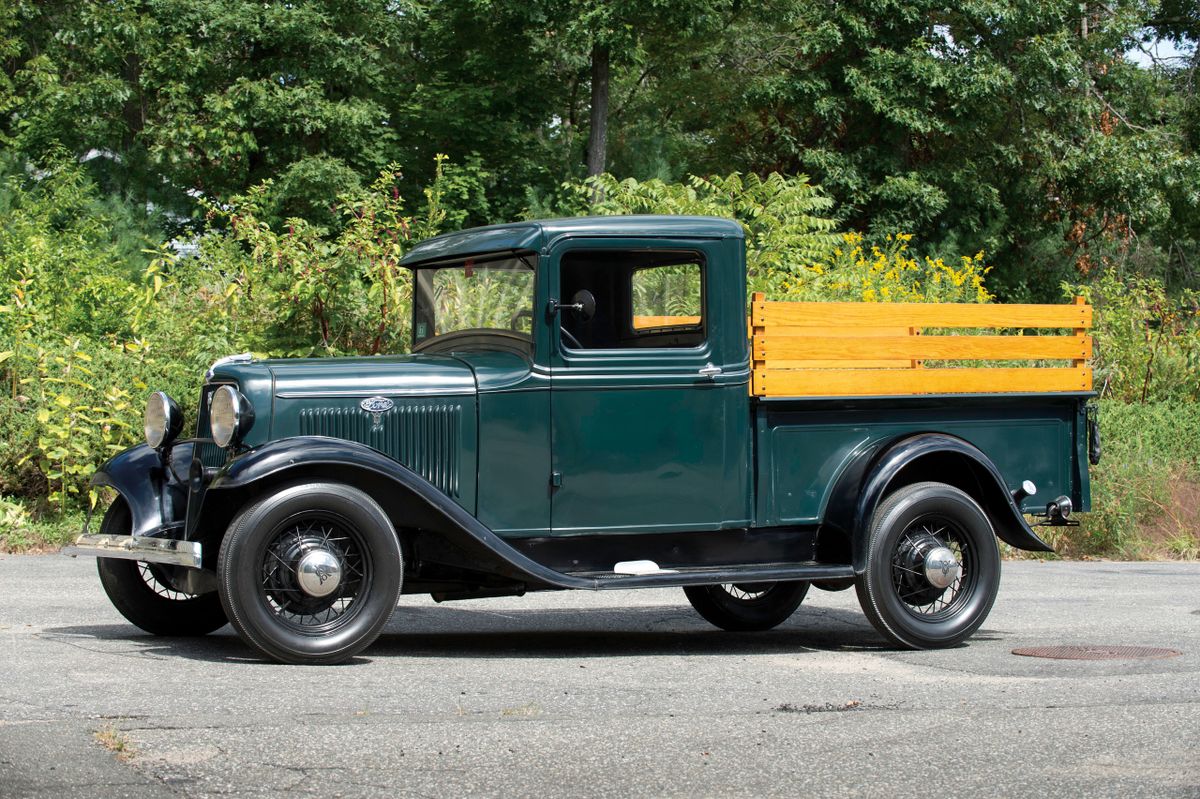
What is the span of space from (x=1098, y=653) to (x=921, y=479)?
1.24 meters

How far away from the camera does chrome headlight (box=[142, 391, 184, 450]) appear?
23.9ft

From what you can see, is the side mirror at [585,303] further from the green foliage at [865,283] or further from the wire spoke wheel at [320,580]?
the green foliage at [865,283]

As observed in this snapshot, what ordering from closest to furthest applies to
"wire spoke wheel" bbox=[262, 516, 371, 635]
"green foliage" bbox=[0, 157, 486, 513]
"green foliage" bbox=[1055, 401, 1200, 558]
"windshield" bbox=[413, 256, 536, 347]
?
1. "wire spoke wheel" bbox=[262, 516, 371, 635]
2. "windshield" bbox=[413, 256, 536, 347]
3. "green foliage" bbox=[0, 157, 486, 513]
4. "green foliage" bbox=[1055, 401, 1200, 558]

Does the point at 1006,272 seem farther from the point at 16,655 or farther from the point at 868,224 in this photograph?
the point at 16,655

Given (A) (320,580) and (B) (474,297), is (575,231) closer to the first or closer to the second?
(B) (474,297)

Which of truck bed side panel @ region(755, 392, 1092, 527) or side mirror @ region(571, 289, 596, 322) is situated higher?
side mirror @ region(571, 289, 596, 322)

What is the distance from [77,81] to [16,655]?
2128 centimetres

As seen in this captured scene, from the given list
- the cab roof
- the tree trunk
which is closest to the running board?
the cab roof

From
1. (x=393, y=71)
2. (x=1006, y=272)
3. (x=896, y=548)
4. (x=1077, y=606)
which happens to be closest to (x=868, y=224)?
(x=1006, y=272)

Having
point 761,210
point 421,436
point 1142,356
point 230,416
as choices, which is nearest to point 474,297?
point 421,436

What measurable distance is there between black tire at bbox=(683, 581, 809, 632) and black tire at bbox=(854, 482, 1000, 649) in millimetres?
985

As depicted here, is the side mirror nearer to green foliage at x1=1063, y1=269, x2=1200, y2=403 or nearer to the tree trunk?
green foliage at x1=1063, y1=269, x2=1200, y2=403

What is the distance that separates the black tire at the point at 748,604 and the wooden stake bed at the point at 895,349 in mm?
1474

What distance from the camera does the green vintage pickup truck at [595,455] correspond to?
21.5 feet
